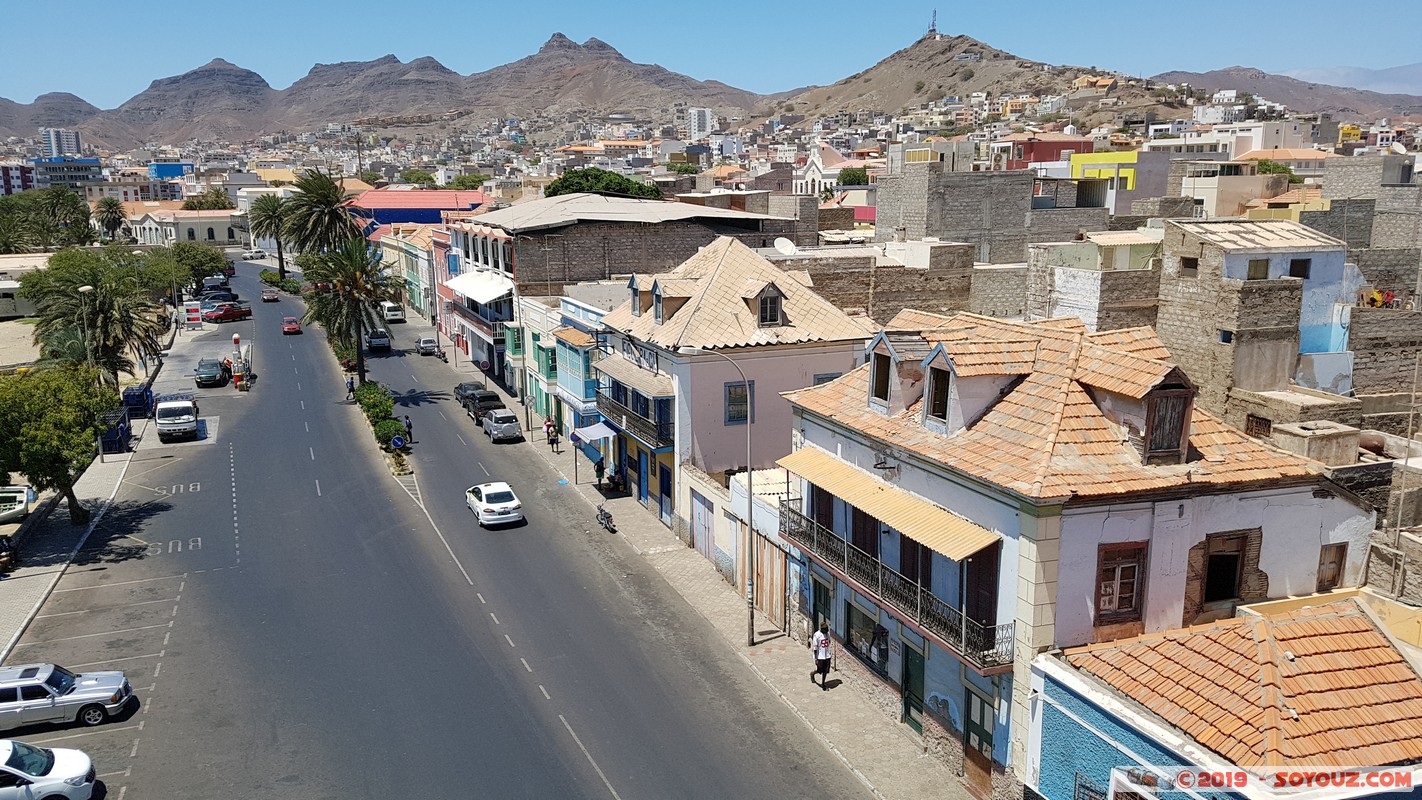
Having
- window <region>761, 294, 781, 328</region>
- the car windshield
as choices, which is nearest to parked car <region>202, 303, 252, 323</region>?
window <region>761, 294, 781, 328</region>

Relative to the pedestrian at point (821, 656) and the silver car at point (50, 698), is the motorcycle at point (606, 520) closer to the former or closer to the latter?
the pedestrian at point (821, 656)

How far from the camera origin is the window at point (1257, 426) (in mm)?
24219

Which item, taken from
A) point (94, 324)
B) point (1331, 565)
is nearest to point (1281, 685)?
point (1331, 565)

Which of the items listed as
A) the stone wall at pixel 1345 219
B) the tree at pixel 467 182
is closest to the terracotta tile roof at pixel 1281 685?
the stone wall at pixel 1345 219

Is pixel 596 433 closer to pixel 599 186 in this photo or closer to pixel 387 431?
pixel 387 431

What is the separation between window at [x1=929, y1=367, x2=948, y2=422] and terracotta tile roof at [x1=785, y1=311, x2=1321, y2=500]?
1.44 ft

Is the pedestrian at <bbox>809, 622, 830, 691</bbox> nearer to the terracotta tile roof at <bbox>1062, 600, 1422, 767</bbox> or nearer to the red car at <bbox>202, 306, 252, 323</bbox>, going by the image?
the terracotta tile roof at <bbox>1062, 600, 1422, 767</bbox>

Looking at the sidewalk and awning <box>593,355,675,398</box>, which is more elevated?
awning <box>593,355,675,398</box>

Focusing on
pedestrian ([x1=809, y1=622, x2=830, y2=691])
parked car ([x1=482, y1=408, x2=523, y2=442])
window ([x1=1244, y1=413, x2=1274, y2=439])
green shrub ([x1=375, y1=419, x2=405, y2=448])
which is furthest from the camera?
parked car ([x1=482, y1=408, x2=523, y2=442])

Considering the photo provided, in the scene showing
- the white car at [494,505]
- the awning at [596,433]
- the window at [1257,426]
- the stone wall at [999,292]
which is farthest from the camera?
the stone wall at [999,292]

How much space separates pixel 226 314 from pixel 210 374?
28.5 m

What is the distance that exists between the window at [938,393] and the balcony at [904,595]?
350 centimetres

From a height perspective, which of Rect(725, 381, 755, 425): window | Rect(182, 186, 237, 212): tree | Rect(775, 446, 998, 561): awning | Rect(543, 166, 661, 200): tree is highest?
Rect(543, 166, 661, 200): tree

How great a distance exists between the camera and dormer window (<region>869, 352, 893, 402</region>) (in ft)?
73.7
